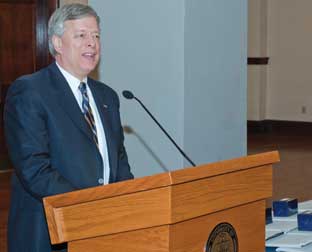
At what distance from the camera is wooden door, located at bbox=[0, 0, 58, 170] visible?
7.51 metres

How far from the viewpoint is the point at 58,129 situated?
2334mm

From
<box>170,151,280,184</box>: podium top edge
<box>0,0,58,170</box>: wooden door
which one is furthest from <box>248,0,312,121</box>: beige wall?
<box>170,151,280,184</box>: podium top edge

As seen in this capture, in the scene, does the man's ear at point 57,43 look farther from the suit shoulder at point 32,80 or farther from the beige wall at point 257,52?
the beige wall at point 257,52

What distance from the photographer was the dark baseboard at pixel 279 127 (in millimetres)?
12633

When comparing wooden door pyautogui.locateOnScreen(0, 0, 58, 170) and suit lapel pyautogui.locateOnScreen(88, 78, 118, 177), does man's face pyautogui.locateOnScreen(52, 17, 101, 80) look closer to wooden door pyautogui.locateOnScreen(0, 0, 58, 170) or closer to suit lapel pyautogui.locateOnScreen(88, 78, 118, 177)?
suit lapel pyautogui.locateOnScreen(88, 78, 118, 177)

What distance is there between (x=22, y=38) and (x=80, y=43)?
5.48 metres

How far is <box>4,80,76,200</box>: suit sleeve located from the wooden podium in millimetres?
603

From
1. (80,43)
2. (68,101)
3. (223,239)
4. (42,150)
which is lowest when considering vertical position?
(223,239)

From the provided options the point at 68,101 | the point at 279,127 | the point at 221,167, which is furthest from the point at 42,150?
the point at 279,127

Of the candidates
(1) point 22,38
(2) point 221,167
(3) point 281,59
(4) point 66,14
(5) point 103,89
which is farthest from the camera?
(3) point 281,59

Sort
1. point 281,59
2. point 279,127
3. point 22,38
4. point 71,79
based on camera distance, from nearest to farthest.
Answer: point 71,79 → point 22,38 → point 281,59 → point 279,127

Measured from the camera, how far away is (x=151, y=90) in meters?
5.72

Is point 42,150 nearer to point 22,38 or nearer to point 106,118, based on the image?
point 106,118

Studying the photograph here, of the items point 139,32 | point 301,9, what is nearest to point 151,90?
point 139,32
